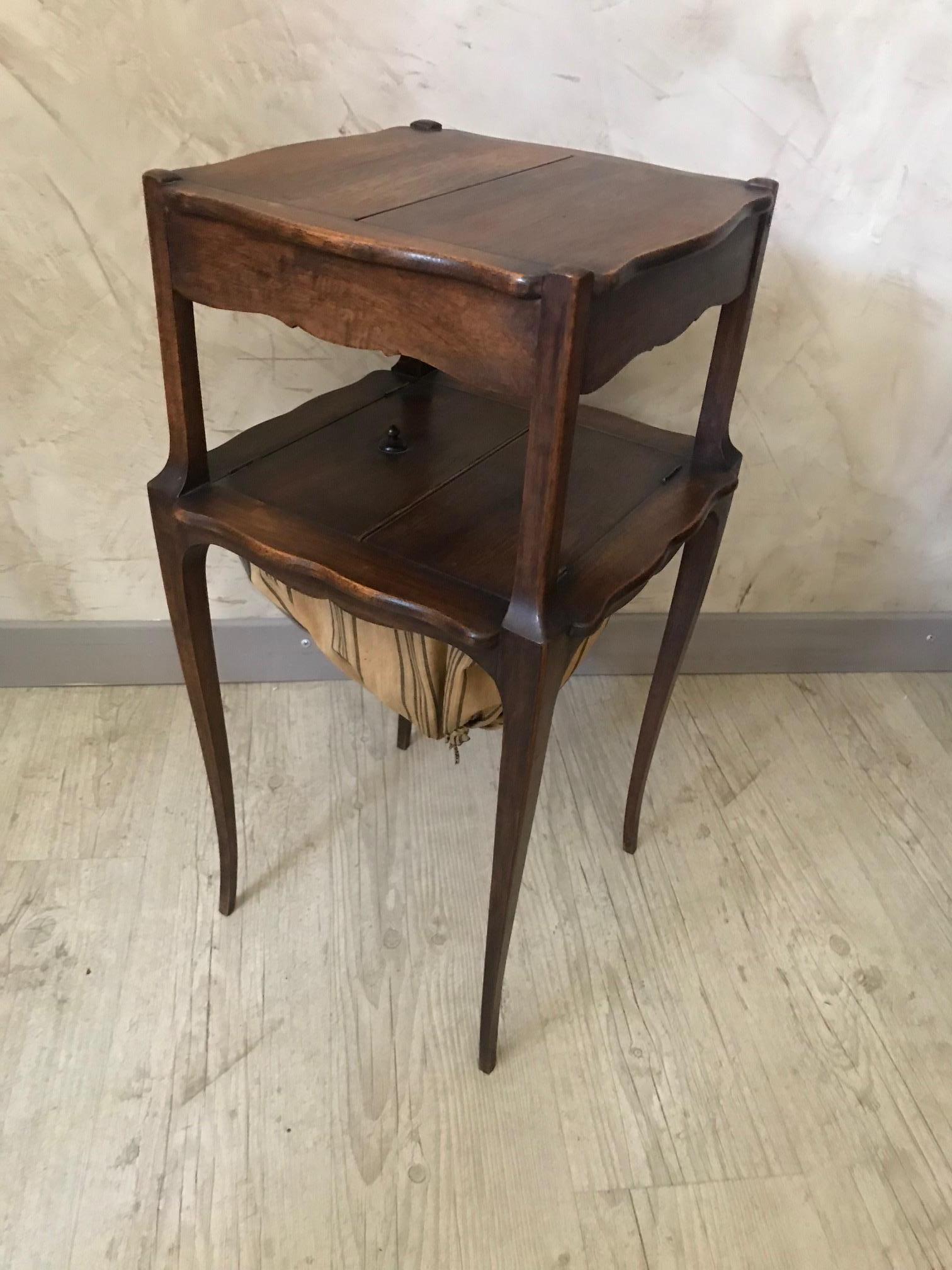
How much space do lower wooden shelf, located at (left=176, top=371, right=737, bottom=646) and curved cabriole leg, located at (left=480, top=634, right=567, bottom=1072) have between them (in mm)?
32

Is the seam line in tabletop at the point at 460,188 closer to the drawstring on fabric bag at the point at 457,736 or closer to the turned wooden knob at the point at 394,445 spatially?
the turned wooden knob at the point at 394,445

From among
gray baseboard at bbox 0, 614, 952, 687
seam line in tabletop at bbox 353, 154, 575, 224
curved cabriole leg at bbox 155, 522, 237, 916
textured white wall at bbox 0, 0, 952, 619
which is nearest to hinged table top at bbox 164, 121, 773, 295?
seam line in tabletop at bbox 353, 154, 575, 224

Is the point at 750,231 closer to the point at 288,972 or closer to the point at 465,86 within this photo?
the point at 465,86

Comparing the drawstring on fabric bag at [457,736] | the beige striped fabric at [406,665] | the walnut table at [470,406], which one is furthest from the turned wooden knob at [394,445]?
the drawstring on fabric bag at [457,736]

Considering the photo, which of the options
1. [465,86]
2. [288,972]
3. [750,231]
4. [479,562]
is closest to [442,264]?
[479,562]

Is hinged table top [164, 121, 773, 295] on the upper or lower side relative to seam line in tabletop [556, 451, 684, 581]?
upper

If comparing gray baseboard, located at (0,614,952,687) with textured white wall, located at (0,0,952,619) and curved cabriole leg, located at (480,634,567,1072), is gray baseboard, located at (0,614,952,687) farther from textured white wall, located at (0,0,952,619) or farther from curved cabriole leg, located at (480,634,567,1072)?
curved cabriole leg, located at (480,634,567,1072)

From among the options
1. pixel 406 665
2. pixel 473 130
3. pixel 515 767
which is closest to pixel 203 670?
pixel 406 665

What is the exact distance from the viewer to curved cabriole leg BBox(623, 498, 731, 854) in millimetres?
969

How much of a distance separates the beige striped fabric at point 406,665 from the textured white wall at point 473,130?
415mm

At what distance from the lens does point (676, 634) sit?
1052 millimetres

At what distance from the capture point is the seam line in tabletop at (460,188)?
2.28 ft

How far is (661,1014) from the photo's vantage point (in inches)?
42.2

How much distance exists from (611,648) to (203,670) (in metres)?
0.75
